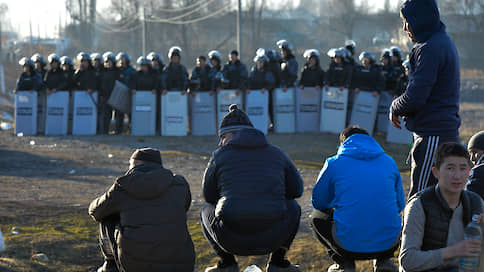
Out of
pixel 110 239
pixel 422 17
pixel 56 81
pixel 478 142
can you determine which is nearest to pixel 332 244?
pixel 478 142

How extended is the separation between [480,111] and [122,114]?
56.6ft

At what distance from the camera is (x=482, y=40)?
45.2 m

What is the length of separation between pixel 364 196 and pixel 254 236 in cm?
100

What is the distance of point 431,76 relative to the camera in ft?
18.1

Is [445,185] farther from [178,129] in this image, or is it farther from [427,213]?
[178,129]

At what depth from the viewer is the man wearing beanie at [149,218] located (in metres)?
5.29

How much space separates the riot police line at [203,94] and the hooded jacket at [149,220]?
41.3 ft

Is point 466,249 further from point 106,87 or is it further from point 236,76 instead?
point 106,87

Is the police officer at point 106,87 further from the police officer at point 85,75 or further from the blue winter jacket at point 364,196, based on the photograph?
the blue winter jacket at point 364,196

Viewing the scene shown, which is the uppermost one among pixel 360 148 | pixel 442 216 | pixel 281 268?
pixel 360 148

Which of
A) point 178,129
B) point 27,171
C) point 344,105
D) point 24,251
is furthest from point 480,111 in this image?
point 24,251

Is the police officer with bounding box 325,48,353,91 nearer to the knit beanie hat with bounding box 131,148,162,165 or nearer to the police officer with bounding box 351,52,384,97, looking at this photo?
the police officer with bounding box 351,52,384,97

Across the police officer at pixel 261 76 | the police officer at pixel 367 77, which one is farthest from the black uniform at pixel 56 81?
the police officer at pixel 367 77

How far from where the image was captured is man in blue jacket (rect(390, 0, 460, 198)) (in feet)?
18.1
